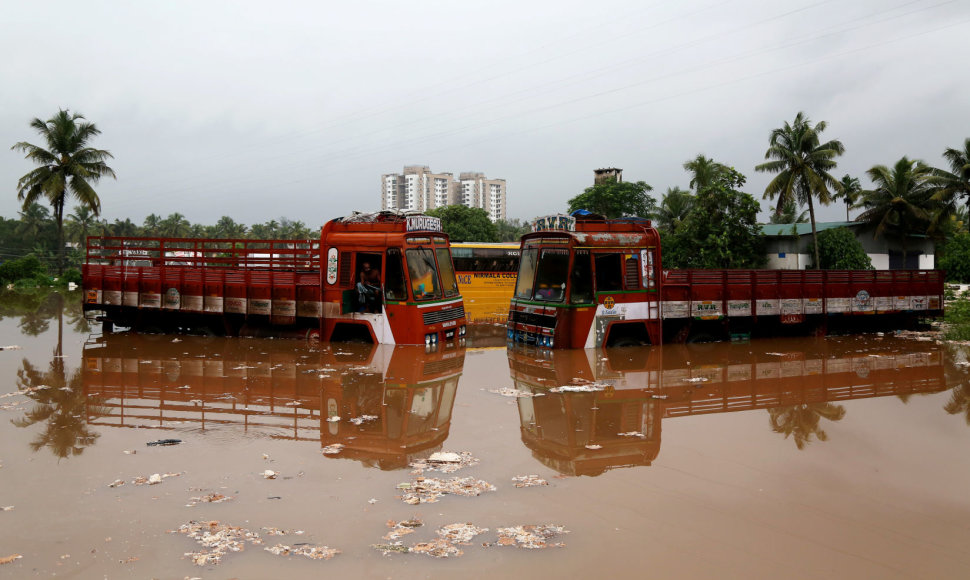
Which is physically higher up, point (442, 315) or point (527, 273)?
point (527, 273)

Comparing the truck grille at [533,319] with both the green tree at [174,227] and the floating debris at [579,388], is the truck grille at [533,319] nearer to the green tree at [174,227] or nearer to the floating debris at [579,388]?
the floating debris at [579,388]

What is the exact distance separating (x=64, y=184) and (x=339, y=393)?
36803 mm

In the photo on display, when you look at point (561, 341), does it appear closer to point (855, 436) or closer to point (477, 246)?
point (855, 436)

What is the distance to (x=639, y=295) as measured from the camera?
14.0 metres

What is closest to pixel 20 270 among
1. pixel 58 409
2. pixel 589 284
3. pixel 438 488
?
pixel 58 409

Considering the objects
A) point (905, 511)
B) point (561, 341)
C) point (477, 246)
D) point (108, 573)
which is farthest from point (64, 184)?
point (905, 511)

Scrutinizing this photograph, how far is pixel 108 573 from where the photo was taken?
4289 mm

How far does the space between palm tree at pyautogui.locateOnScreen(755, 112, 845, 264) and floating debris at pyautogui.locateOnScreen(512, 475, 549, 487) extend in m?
33.8

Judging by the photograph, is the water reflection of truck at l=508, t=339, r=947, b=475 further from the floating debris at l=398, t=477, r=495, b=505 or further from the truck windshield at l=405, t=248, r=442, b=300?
the truck windshield at l=405, t=248, r=442, b=300

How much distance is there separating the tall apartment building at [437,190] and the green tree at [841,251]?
333ft

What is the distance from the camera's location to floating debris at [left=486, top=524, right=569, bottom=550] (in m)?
4.73

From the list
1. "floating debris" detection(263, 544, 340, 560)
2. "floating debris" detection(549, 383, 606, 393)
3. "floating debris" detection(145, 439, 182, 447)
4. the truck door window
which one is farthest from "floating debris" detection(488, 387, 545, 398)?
"floating debris" detection(263, 544, 340, 560)

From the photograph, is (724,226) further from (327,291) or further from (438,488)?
(438,488)

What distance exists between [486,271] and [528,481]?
23.7m
